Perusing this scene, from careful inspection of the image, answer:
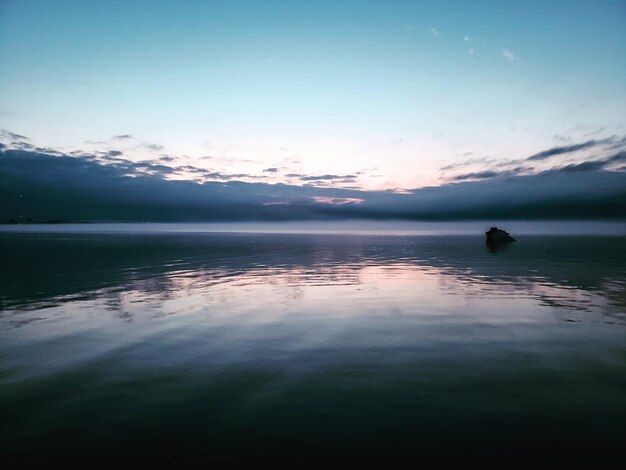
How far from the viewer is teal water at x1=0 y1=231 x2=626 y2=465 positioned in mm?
5342

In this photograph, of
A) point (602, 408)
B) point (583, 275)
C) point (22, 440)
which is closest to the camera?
point (22, 440)

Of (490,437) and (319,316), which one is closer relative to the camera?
(490,437)

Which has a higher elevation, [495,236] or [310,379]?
[310,379]

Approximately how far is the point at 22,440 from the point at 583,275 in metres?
31.8

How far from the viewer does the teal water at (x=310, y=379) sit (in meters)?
5.34

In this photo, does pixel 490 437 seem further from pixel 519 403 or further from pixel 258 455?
pixel 258 455

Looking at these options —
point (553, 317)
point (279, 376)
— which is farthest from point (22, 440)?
point (553, 317)

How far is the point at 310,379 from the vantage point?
7727mm

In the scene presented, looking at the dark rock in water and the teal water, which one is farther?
the dark rock in water

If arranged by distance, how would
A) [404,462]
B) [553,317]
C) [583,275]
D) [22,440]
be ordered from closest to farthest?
[404,462] < [22,440] < [553,317] < [583,275]

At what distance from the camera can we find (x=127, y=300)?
53.8 ft

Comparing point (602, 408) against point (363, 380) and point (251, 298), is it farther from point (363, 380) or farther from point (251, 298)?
point (251, 298)

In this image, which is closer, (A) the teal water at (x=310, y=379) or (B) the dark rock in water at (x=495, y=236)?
(A) the teal water at (x=310, y=379)

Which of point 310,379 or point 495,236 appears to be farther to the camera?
point 495,236
